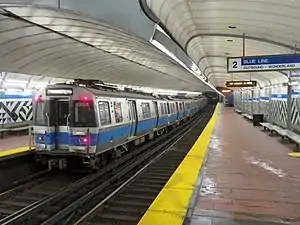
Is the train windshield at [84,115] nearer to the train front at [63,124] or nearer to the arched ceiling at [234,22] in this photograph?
the train front at [63,124]

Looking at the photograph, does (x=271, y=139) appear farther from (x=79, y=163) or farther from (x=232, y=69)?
(x=79, y=163)

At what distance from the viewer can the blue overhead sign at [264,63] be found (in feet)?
42.2

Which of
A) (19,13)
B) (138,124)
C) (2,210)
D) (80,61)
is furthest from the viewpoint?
(80,61)

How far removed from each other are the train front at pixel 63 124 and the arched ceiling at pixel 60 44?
74.5 inches

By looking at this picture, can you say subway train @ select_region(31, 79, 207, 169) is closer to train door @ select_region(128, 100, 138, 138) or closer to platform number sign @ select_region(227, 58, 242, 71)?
train door @ select_region(128, 100, 138, 138)

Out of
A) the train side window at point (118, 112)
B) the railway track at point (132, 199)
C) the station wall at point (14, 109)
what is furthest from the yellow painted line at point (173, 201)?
the station wall at point (14, 109)

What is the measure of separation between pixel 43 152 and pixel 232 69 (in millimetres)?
7410

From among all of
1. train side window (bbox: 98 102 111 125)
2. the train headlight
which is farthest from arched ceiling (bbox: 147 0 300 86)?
the train headlight

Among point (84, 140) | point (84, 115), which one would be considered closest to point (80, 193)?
point (84, 140)

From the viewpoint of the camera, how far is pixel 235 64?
43.9 ft

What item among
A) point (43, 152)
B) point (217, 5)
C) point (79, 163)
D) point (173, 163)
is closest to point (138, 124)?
point (173, 163)

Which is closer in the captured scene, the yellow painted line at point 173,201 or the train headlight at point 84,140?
the yellow painted line at point 173,201

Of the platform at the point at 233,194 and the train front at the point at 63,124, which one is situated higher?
the train front at the point at 63,124

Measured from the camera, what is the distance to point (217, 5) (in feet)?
35.2
